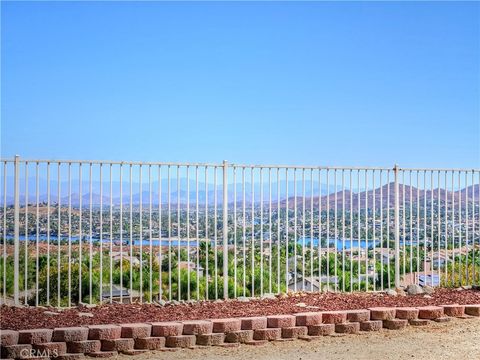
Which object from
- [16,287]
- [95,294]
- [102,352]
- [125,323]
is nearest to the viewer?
[102,352]

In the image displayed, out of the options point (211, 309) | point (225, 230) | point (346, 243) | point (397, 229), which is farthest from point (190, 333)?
point (397, 229)

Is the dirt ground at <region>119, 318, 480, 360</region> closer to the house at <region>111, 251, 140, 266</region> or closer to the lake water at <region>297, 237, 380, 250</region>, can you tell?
the house at <region>111, 251, 140, 266</region>

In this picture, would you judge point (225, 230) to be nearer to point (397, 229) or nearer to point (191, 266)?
point (191, 266)

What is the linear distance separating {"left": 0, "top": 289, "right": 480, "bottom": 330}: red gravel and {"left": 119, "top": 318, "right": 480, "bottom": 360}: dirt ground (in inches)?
35.8

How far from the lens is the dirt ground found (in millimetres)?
7469

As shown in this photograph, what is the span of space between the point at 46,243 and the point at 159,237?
68.2 inches

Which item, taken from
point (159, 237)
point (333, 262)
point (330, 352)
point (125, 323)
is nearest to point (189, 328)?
point (125, 323)

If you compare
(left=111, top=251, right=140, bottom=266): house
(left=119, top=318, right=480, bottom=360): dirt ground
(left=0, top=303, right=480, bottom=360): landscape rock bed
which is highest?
(left=111, top=251, right=140, bottom=266): house

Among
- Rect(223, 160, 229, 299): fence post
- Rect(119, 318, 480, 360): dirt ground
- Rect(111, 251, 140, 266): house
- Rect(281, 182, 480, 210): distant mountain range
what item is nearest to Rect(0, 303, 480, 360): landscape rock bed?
Rect(119, 318, 480, 360): dirt ground

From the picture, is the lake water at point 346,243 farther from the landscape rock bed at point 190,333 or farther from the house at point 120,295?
the house at point 120,295

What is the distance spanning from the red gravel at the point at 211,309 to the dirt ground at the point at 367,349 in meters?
0.91

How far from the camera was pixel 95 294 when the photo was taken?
33.8ft

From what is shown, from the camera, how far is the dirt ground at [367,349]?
294 inches

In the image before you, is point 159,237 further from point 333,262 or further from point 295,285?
point 333,262
